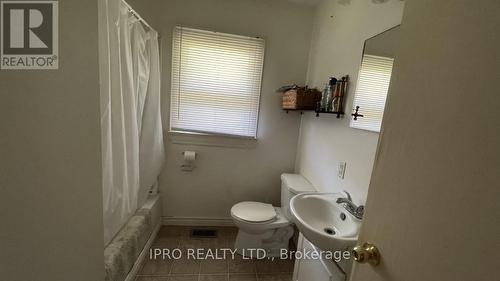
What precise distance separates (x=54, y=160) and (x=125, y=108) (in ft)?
3.05

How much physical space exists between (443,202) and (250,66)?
1905mm

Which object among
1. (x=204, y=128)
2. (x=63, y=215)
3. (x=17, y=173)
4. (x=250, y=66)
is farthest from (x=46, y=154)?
(x=250, y=66)

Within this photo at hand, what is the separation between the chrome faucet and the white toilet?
469 millimetres

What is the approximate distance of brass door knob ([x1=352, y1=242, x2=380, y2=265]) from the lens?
0.59 metres

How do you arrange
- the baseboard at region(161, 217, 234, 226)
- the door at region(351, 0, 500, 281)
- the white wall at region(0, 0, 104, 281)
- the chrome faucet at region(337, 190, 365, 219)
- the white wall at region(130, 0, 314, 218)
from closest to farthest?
the door at region(351, 0, 500, 281)
the white wall at region(0, 0, 104, 281)
the chrome faucet at region(337, 190, 365, 219)
the white wall at region(130, 0, 314, 218)
the baseboard at region(161, 217, 234, 226)

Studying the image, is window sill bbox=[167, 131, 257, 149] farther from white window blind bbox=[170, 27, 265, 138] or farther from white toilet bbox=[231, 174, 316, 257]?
white toilet bbox=[231, 174, 316, 257]

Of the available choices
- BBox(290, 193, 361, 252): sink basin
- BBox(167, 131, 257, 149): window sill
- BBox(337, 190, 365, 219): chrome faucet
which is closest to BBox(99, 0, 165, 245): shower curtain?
BBox(167, 131, 257, 149): window sill

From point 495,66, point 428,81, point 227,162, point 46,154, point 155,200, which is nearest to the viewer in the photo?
point 495,66

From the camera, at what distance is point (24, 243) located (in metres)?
0.58

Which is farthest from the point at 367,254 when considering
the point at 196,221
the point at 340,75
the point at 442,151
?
the point at 196,221

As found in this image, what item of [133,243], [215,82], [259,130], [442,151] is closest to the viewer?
[442,151]

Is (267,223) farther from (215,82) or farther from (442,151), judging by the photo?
(442,151)

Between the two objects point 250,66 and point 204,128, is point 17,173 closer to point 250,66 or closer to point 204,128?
point 204,128

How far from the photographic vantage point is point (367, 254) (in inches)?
23.6
